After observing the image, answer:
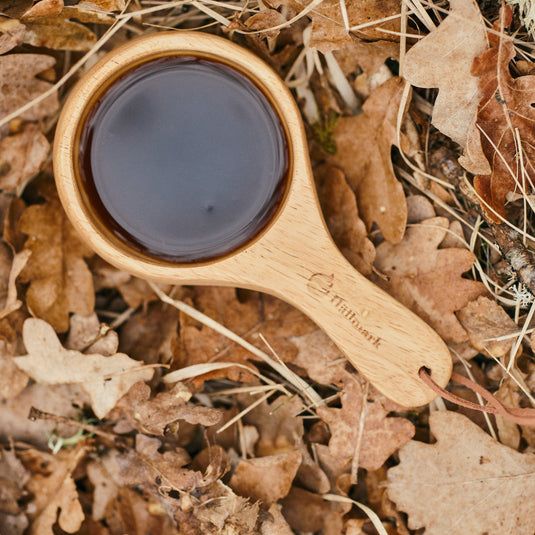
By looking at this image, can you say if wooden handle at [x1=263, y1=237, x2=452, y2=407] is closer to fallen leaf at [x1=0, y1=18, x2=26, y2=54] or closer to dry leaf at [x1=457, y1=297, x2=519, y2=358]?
dry leaf at [x1=457, y1=297, x2=519, y2=358]

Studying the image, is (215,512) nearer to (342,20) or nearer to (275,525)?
(275,525)

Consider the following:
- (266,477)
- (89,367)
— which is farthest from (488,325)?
(89,367)

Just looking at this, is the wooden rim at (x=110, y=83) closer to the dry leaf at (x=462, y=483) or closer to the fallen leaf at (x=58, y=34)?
the fallen leaf at (x=58, y=34)

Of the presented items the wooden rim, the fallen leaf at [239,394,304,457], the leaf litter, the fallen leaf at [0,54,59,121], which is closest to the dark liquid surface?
the wooden rim

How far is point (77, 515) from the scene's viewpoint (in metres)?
2.06

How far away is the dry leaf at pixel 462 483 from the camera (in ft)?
6.19

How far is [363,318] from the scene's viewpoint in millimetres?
1778

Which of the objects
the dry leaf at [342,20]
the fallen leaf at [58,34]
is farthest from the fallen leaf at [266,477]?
the fallen leaf at [58,34]

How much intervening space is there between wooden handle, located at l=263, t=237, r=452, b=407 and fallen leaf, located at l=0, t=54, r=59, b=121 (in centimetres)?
103

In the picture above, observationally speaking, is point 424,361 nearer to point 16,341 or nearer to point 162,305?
point 162,305

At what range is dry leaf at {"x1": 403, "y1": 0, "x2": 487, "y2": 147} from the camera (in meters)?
1.70

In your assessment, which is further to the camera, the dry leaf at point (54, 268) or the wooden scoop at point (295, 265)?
the dry leaf at point (54, 268)

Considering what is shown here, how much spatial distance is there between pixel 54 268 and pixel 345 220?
1.07 m

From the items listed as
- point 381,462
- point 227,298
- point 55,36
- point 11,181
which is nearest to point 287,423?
point 381,462
